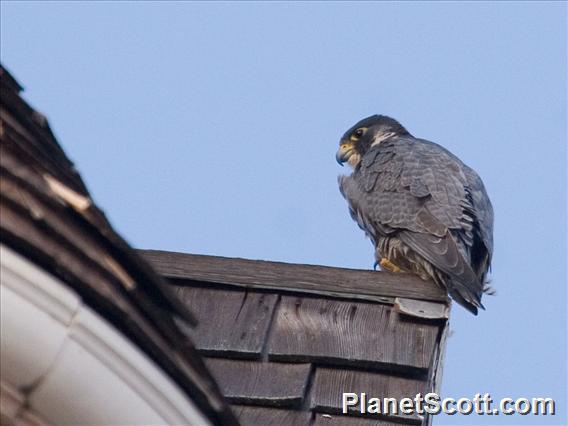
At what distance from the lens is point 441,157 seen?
22.0 feet

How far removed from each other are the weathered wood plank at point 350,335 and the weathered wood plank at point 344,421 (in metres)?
0.25

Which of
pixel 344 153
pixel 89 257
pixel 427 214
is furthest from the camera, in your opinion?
pixel 344 153

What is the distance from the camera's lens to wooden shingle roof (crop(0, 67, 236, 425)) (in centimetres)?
217

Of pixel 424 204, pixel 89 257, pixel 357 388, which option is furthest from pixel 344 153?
pixel 89 257

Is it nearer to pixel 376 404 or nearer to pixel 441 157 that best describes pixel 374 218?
pixel 441 157

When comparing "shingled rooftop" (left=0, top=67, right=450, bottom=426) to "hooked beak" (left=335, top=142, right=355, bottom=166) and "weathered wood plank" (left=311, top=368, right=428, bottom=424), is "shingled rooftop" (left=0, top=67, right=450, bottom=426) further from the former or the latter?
"hooked beak" (left=335, top=142, right=355, bottom=166)

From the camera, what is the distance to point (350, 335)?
3918 mm

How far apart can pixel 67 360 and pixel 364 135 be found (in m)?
6.07

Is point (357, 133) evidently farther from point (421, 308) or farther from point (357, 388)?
point (357, 388)

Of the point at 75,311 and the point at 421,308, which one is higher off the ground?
the point at 421,308

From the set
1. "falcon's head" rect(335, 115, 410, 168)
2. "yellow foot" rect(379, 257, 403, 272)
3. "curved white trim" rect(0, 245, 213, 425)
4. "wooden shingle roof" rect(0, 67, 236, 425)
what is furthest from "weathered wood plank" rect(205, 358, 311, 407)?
"falcon's head" rect(335, 115, 410, 168)

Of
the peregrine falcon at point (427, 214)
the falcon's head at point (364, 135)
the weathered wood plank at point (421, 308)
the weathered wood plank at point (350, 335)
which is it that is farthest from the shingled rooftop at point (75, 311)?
the falcon's head at point (364, 135)

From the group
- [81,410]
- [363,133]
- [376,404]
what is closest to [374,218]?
[363,133]

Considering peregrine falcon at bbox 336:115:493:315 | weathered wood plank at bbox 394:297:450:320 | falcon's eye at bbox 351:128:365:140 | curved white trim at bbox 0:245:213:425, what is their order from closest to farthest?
curved white trim at bbox 0:245:213:425 < weathered wood plank at bbox 394:297:450:320 < peregrine falcon at bbox 336:115:493:315 < falcon's eye at bbox 351:128:365:140
